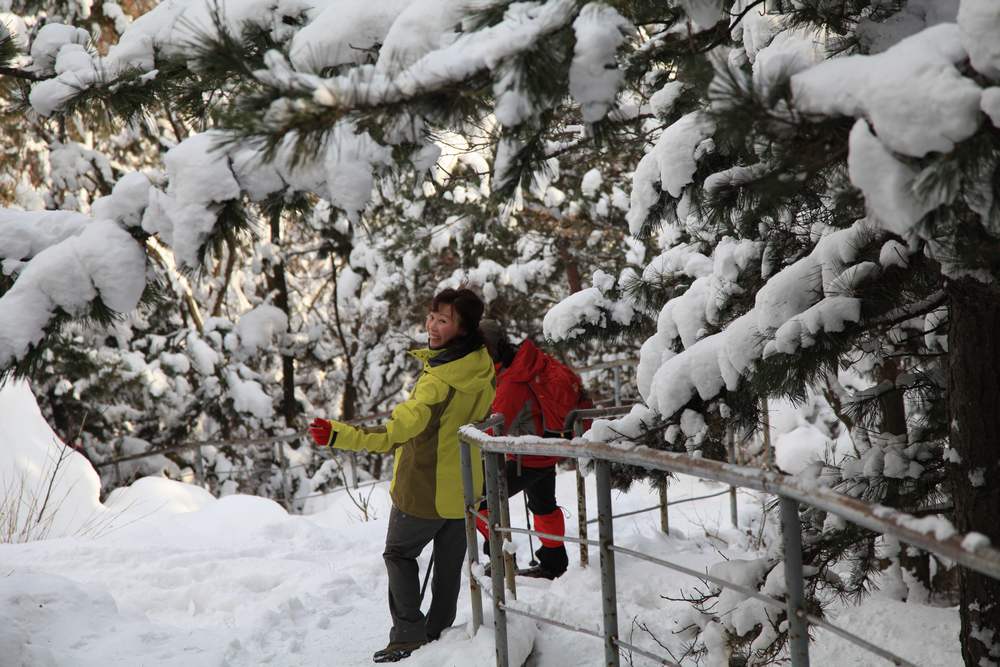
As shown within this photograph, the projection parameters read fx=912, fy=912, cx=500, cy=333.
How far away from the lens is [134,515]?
877 cm

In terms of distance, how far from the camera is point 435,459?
427cm

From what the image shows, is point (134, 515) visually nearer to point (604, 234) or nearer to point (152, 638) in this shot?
point (152, 638)

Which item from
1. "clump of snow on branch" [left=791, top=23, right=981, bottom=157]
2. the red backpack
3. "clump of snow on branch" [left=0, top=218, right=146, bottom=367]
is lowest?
the red backpack

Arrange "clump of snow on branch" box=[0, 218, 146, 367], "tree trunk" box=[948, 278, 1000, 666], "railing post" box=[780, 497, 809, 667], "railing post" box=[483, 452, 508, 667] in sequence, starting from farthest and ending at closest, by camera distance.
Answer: "railing post" box=[483, 452, 508, 667] → "clump of snow on branch" box=[0, 218, 146, 367] → "tree trunk" box=[948, 278, 1000, 666] → "railing post" box=[780, 497, 809, 667]

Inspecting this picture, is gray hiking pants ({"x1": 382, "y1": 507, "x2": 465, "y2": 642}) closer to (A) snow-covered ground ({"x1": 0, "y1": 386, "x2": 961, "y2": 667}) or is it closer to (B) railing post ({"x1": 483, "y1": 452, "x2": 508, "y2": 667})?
(A) snow-covered ground ({"x1": 0, "y1": 386, "x2": 961, "y2": 667})

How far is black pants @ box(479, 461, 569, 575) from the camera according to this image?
5461mm

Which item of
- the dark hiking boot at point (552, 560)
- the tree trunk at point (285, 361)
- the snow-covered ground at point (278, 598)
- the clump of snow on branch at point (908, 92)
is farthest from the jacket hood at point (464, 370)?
the tree trunk at point (285, 361)

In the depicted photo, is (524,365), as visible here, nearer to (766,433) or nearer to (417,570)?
(417,570)

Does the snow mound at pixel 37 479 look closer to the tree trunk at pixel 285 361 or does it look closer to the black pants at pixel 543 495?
the black pants at pixel 543 495

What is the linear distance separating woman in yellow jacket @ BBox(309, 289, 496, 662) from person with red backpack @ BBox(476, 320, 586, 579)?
1.09 metres

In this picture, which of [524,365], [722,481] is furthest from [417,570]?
[722,481]

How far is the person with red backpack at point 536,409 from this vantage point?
18.1ft

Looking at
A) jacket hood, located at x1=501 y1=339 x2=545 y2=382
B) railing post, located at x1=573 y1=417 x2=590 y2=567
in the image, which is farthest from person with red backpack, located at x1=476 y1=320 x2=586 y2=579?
railing post, located at x1=573 y1=417 x2=590 y2=567

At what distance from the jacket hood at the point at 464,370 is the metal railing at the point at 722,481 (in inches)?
13.2
